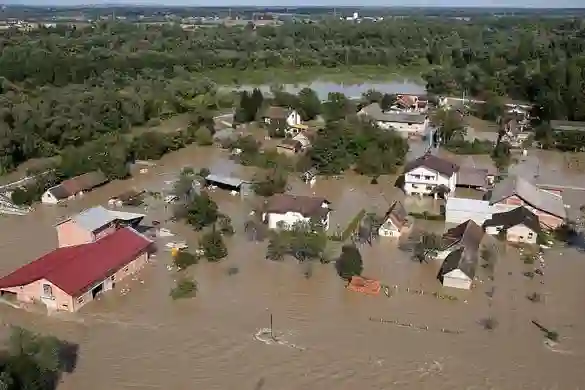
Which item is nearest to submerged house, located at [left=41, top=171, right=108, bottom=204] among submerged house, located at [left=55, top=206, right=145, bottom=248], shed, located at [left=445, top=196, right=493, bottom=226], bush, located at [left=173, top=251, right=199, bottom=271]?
submerged house, located at [left=55, top=206, right=145, bottom=248]

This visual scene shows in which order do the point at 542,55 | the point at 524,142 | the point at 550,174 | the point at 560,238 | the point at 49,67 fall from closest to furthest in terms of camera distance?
the point at 560,238 → the point at 550,174 → the point at 524,142 → the point at 49,67 → the point at 542,55

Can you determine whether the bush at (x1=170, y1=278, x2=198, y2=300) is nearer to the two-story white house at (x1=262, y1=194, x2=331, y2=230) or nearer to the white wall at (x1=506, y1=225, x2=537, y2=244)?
the two-story white house at (x1=262, y1=194, x2=331, y2=230)

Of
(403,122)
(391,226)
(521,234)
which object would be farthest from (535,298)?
(403,122)

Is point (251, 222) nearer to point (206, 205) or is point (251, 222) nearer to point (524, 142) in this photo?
point (206, 205)

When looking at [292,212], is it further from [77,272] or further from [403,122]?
[403,122]

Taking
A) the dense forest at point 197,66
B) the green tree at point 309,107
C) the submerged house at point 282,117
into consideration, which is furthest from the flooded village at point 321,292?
the green tree at point 309,107

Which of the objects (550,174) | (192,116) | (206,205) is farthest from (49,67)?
(550,174)
